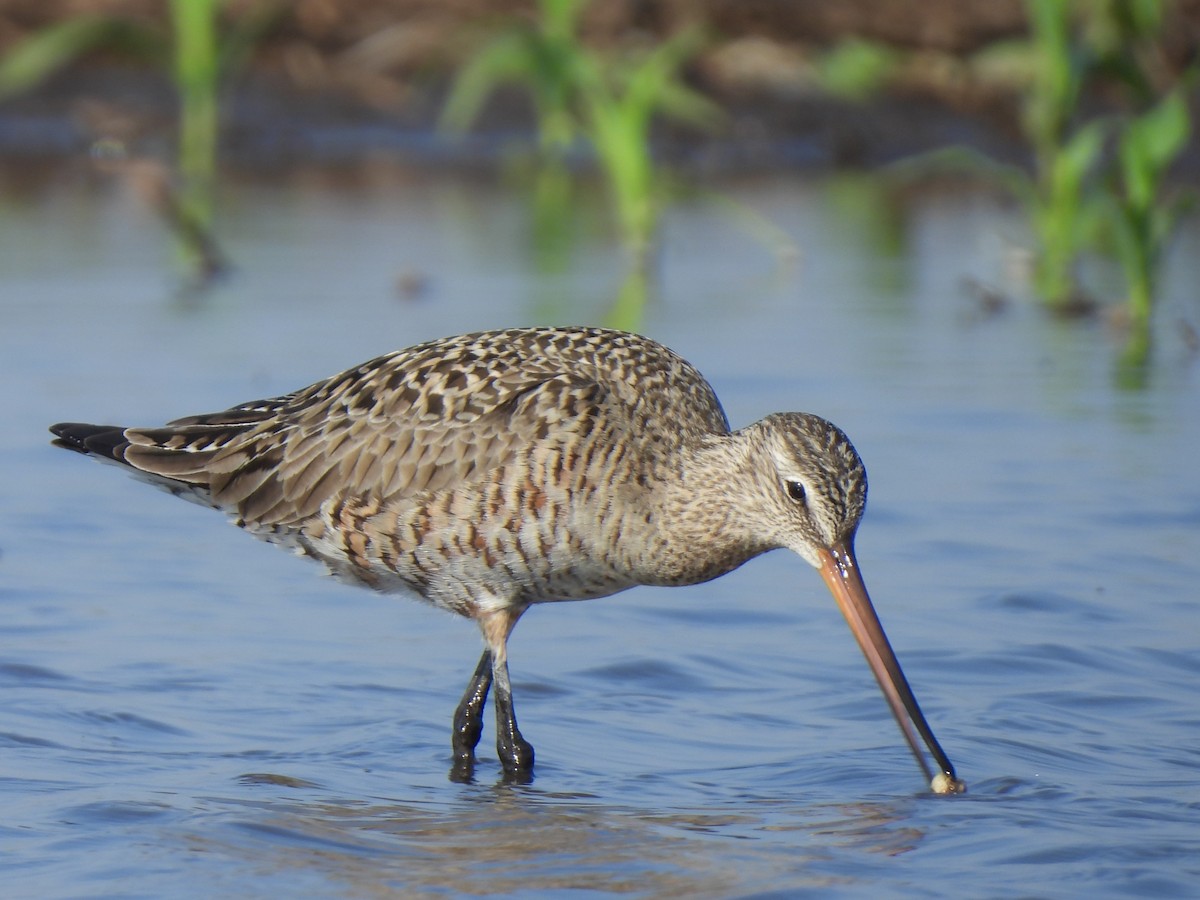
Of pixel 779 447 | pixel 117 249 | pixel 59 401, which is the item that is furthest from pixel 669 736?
pixel 117 249

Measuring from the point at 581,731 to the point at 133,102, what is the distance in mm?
11518

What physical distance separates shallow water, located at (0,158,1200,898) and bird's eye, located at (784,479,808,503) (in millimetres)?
716

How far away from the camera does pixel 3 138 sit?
16.6 meters

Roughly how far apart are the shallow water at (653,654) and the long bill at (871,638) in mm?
147

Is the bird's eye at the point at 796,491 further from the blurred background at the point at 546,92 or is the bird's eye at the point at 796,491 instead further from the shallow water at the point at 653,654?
the blurred background at the point at 546,92

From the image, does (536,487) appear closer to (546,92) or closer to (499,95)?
(546,92)

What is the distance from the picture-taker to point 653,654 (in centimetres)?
687

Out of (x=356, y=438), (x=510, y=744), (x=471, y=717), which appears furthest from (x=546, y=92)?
(x=510, y=744)

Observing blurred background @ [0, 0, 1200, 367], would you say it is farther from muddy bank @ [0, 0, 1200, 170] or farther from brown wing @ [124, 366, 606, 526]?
brown wing @ [124, 366, 606, 526]

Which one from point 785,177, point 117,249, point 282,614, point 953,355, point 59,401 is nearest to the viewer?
point 282,614

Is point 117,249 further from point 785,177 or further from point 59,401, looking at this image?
point 785,177

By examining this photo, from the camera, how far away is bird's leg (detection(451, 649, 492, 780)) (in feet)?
20.1

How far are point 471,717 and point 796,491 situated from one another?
1158 mm

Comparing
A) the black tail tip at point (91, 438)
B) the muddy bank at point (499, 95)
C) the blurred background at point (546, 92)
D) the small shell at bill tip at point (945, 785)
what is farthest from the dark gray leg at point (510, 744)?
the muddy bank at point (499, 95)
